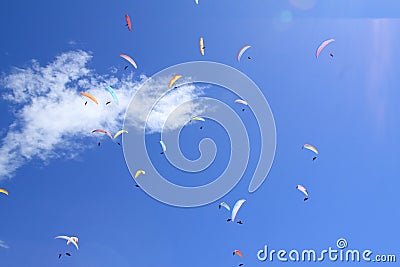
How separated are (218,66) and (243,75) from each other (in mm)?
1621

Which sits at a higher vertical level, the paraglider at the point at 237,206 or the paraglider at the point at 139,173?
the paraglider at the point at 139,173

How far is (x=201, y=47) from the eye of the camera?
24984mm

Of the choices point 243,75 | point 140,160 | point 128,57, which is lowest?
point 140,160

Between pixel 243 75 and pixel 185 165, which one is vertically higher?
pixel 243 75

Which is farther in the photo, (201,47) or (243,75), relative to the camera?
(243,75)

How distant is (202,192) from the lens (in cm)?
2783

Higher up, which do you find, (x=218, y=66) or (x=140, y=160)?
(x=218, y=66)

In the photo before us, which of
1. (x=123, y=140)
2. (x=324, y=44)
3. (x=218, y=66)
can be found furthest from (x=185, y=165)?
(x=324, y=44)

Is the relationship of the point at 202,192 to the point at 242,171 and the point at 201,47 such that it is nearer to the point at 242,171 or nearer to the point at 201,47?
the point at 242,171

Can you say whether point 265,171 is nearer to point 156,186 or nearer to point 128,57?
point 156,186

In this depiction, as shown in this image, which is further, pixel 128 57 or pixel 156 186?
pixel 156 186

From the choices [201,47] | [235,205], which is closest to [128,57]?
[201,47]

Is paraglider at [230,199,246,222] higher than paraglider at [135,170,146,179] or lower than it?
lower

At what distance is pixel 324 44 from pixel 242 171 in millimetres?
8685
